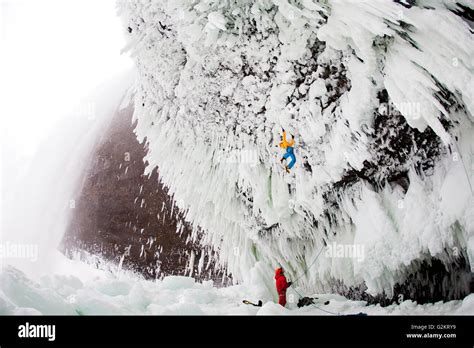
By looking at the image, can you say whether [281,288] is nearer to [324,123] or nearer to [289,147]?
[289,147]

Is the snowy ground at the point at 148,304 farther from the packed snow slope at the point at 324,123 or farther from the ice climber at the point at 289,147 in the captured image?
the ice climber at the point at 289,147

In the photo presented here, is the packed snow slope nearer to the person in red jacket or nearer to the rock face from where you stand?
the person in red jacket

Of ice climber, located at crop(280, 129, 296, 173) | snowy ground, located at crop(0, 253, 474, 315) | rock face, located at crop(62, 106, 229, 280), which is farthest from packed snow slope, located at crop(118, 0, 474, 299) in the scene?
rock face, located at crop(62, 106, 229, 280)

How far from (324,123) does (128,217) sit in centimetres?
280

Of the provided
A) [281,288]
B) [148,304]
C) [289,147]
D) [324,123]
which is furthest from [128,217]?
[324,123]

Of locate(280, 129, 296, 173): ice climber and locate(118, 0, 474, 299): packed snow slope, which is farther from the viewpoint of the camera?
locate(280, 129, 296, 173): ice climber

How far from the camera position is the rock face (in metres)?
3.85

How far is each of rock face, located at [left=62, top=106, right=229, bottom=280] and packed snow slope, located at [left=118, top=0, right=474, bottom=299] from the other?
154cm

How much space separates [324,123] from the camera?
5.89 feet

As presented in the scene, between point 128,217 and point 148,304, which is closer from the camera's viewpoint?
point 148,304

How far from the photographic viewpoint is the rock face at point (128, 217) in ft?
12.6
